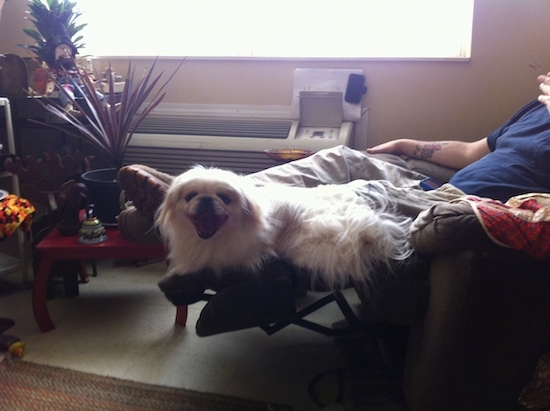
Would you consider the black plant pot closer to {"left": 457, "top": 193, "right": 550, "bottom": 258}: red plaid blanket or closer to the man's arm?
the man's arm

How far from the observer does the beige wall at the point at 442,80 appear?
234 centimetres

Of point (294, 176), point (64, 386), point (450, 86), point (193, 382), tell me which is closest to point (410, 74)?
point (450, 86)

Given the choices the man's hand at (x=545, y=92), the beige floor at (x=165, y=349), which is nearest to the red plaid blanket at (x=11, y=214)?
the beige floor at (x=165, y=349)

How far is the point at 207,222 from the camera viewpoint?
135 centimetres

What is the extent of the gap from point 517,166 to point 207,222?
1057 mm

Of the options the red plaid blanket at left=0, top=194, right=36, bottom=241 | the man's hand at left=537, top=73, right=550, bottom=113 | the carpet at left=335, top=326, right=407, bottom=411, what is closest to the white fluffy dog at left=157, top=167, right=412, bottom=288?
the carpet at left=335, top=326, right=407, bottom=411

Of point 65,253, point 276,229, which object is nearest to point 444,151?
point 276,229

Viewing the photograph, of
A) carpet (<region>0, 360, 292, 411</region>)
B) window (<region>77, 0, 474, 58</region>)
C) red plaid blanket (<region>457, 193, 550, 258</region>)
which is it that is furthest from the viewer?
window (<region>77, 0, 474, 58</region>)

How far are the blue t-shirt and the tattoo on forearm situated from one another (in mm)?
309

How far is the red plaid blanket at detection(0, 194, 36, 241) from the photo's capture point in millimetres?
1713

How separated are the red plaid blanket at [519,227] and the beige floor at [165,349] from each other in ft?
2.53

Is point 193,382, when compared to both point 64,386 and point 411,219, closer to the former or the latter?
point 64,386

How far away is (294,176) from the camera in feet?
6.02

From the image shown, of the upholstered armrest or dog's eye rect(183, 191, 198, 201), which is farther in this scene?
dog's eye rect(183, 191, 198, 201)
